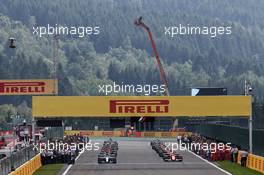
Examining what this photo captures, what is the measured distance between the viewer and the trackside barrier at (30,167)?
37.7m

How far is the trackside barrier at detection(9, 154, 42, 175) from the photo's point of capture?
37719 mm

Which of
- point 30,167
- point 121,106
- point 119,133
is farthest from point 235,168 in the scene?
point 119,133

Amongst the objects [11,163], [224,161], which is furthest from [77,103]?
[224,161]

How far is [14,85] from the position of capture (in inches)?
Answer: 2286

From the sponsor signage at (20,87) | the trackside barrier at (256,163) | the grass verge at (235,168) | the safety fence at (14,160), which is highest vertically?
the sponsor signage at (20,87)

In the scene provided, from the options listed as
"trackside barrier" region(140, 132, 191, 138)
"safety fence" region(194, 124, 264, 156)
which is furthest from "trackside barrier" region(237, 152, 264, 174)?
"trackside barrier" region(140, 132, 191, 138)

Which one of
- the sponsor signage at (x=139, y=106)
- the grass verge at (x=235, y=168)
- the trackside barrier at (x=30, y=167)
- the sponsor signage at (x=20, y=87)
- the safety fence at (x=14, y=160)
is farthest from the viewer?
the sponsor signage at (x=20, y=87)

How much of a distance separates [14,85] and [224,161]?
1668cm

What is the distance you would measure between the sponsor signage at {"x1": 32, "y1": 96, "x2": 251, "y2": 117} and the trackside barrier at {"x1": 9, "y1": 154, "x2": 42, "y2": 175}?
3.09m

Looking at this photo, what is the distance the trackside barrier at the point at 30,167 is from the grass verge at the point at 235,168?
11.7 meters

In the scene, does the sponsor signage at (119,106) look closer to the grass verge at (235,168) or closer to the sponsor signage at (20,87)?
the grass verge at (235,168)

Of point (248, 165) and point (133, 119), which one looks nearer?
point (133, 119)

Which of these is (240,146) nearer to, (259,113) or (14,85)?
(259,113)

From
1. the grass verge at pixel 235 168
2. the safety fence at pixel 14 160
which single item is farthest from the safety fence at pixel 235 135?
the safety fence at pixel 14 160
